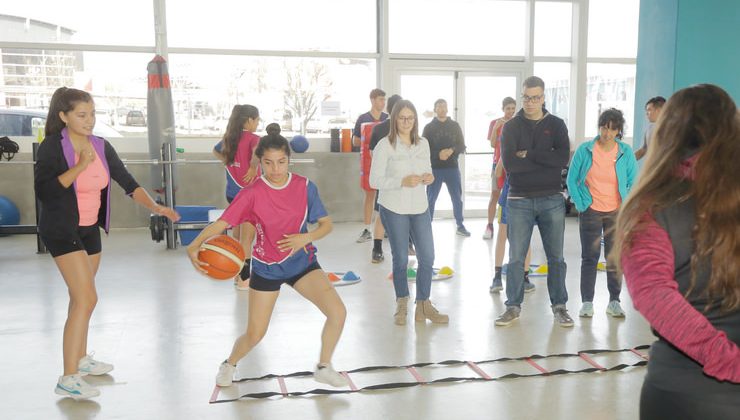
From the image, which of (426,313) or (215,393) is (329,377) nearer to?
(215,393)

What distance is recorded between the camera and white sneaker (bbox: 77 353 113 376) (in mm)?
3947

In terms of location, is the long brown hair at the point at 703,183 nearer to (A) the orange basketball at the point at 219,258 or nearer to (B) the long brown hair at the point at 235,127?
(A) the orange basketball at the point at 219,258

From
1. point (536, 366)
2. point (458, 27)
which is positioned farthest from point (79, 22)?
point (536, 366)

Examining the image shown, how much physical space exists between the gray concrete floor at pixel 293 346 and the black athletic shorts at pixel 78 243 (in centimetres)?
81

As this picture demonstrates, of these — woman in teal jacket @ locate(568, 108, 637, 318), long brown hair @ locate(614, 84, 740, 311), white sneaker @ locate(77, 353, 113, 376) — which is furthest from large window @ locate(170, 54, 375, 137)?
long brown hair @ locate(614, 84, 740, 311)

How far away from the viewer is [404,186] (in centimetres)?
475

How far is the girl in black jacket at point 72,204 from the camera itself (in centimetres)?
353

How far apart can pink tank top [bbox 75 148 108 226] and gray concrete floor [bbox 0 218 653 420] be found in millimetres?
984

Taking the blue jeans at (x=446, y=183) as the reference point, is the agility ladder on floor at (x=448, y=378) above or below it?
below

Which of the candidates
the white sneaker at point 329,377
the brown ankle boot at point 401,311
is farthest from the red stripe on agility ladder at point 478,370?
the brown ankle boot at point 401,311

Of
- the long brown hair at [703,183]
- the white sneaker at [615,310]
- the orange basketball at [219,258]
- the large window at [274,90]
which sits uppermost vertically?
the large window at [274,90]

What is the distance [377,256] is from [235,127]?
7.42ft

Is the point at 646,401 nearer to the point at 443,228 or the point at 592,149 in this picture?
the point at 592,149

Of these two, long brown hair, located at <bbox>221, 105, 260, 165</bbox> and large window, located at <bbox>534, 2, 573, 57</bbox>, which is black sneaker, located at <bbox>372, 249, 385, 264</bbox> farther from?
large window, located at <bbox>534, 2, 573, 57</bbox>
